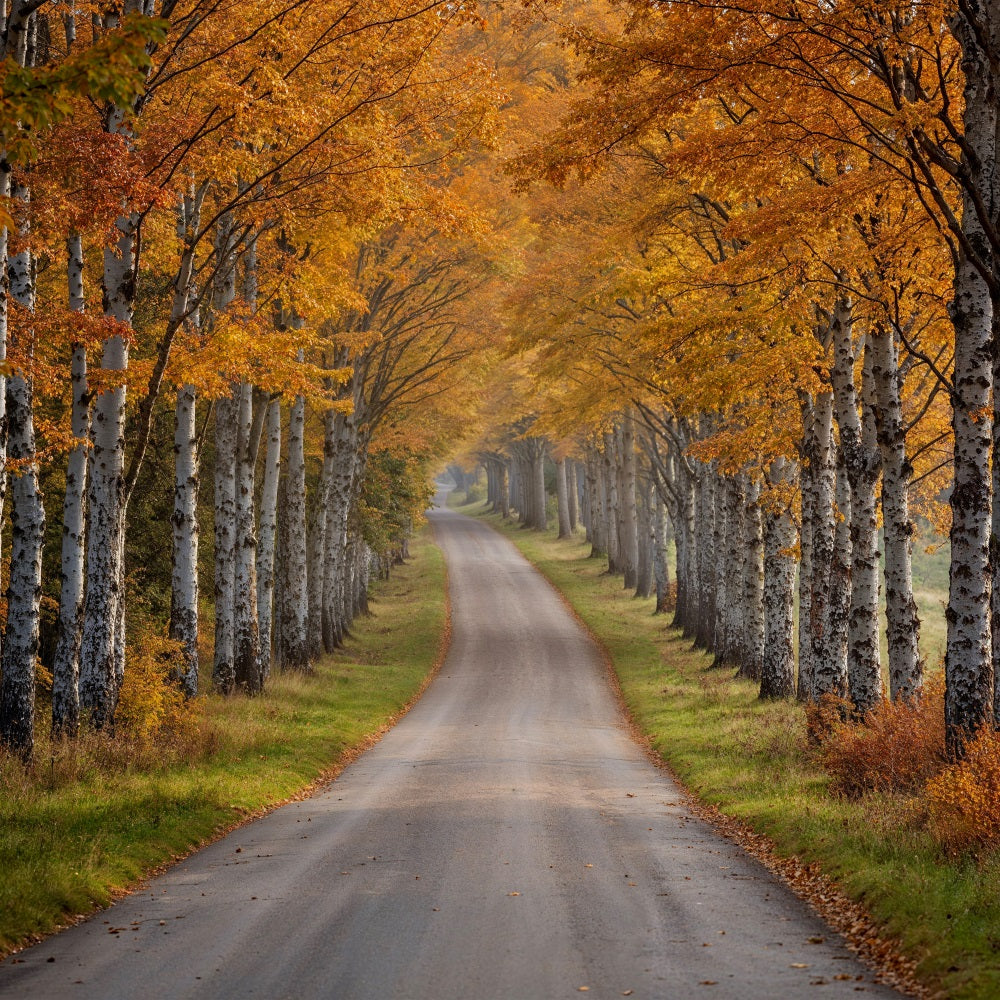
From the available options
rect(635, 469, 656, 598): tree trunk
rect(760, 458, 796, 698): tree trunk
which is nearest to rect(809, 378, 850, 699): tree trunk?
rect(760, 458, 796, 698): tree trunk

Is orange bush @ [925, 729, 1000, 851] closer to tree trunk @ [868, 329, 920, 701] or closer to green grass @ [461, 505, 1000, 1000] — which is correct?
green grass @ [461, 505, 1000, 1000]

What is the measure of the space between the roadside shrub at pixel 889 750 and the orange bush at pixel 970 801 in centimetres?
167

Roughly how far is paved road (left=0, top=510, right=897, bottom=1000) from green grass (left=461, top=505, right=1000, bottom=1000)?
1.76 feet

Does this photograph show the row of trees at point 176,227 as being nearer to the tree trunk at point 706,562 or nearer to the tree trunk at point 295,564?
the tree trunk at point 295,564

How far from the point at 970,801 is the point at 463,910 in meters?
4.24

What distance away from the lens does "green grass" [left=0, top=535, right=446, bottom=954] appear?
8812mm

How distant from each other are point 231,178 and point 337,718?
10.9 meters

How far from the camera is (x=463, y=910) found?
849cm

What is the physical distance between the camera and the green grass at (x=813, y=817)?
7.11 metres

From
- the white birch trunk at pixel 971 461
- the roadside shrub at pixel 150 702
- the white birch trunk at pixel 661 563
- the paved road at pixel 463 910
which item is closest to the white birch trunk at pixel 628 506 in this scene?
the white birch trunk at pixel 661 563

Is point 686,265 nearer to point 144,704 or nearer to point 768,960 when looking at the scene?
point 144,704

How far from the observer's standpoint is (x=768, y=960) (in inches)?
284

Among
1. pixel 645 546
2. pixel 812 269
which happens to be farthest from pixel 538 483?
pixel 812 269

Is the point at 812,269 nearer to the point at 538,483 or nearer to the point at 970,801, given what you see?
the point at 970,801
